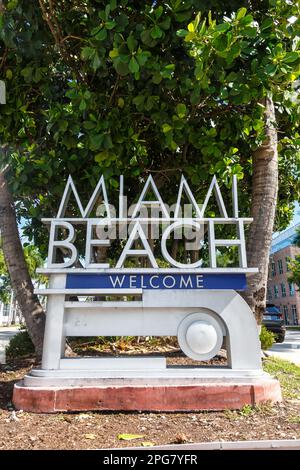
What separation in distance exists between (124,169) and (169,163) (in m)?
1.56

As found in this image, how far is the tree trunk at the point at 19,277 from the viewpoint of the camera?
7.41m

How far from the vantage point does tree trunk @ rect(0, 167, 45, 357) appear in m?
7.41

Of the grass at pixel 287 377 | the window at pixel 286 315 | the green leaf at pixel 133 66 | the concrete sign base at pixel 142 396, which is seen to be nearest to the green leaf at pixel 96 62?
the green leaf at pixel 133 66

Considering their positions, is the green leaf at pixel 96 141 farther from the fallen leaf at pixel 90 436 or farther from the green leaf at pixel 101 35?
the fallen leaf at pixel 90 436

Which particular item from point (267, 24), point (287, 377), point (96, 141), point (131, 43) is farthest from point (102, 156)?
point (287, 377)

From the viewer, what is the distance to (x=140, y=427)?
4.41 metres

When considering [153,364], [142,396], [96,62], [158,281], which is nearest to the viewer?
[142,396]

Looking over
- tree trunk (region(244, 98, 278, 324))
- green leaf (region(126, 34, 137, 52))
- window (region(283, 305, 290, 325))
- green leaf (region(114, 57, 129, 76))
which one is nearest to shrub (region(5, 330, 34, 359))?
tree trunk (region(244, 98, 278, 324))

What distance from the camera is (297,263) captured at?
96.8 ft

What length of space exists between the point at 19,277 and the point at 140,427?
405 centimetres

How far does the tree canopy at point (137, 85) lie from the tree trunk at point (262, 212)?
34 cm

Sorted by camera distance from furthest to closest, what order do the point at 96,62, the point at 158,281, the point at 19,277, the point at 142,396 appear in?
the point at 19,277
the point at 158,281
the point at 96,62
the point at 142,396

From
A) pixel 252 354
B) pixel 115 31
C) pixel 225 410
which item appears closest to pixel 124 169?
pixel 115 31

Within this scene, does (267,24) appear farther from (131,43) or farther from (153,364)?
(153,364)
